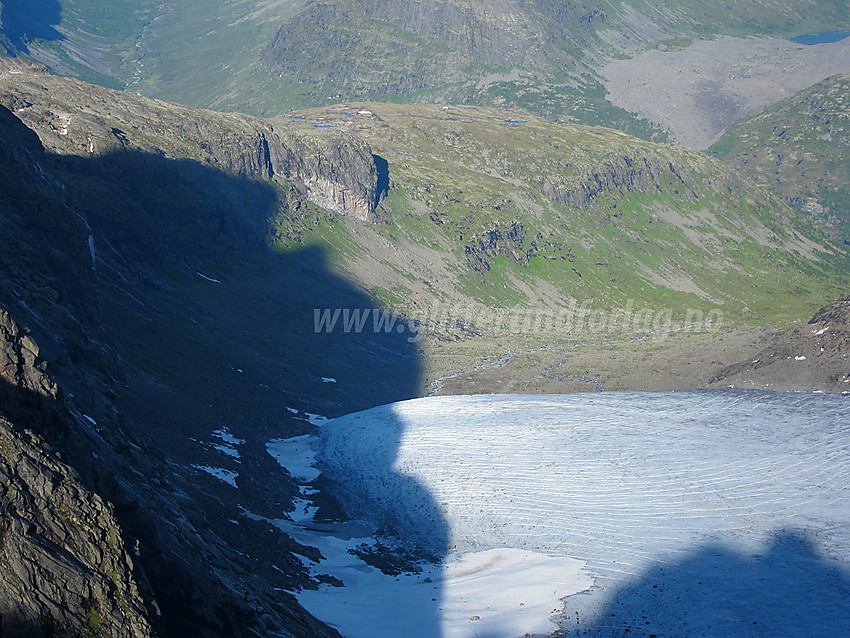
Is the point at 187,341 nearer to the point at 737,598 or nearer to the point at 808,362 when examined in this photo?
the point at 808,362

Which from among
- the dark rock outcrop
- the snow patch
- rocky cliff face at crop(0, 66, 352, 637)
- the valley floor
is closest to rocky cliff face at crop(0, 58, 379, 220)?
rocky cliff face at crop(0, 66, 352, 637)

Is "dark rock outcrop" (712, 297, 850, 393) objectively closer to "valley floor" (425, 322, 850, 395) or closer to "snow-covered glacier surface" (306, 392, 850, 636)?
"valley floor" (425, 322, 850, 395)

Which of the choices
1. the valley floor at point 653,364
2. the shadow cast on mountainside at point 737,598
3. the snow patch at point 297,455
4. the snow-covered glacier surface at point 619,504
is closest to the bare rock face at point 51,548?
the snow-covered glacier surface at point 619,504

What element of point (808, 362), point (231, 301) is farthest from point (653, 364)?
point (231, 301)

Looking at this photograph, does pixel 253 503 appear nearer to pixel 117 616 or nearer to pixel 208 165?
pixel 117 616

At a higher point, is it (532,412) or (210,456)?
(532,412)

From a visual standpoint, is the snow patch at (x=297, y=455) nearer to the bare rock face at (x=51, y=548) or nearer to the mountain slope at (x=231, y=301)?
the mountain slope at (x=231, y=301)

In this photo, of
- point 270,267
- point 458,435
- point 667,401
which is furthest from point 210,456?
point 270,267
